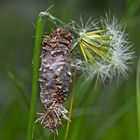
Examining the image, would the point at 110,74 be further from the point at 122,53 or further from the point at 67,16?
the point at 67,16

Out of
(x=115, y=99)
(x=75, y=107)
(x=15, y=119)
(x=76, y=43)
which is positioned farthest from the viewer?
(x=115, y=99)

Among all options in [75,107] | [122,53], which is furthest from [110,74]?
[75,107]

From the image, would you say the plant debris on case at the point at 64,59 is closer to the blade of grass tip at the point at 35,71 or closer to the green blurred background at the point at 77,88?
the blade of grass tip at the point at 35,71

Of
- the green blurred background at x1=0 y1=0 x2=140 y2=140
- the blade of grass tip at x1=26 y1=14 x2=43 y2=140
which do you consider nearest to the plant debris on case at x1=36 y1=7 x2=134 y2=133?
the blade of grass tip at x1=26 y1=14 x2=43 y2=140

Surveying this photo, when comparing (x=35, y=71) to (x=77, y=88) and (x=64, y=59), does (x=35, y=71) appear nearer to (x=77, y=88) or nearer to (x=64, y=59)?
(x=64, y=59)

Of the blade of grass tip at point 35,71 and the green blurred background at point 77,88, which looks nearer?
the blade of grass tip at point 35,71

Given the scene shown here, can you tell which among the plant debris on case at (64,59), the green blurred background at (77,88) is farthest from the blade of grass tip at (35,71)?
the green blurred background at (77,88)

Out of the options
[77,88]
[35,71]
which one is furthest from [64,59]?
[77,88]

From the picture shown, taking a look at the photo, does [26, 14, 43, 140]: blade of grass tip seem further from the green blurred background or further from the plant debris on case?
the green blurred background
